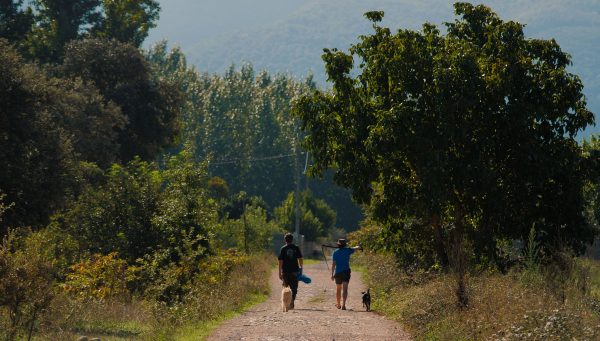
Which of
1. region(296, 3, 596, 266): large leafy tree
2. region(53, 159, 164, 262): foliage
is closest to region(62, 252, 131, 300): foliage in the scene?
region(53, 159, 164, 262): foliage

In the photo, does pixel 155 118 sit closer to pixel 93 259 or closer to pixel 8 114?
pixel 93 259

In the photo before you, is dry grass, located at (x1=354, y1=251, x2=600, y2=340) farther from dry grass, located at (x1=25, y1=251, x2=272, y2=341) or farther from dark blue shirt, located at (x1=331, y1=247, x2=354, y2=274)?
dry grass, located at (x1=25, y1=251, x2=272, y2=341)

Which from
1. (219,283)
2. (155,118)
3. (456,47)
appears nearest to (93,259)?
(219,283)

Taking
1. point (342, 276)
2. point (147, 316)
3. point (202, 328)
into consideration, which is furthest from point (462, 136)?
point (147, 316)

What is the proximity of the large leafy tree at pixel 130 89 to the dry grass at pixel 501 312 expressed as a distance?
32.8m

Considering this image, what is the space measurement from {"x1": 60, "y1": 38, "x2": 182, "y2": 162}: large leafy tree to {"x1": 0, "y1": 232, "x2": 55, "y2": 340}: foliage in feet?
121

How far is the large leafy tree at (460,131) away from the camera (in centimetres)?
1908

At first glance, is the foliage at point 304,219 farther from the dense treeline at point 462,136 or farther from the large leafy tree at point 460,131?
the large leafy tree at point 460,131

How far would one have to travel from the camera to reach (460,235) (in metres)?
19.9

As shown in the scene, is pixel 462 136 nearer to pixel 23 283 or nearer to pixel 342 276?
pixel 342 276

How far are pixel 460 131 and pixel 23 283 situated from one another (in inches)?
326

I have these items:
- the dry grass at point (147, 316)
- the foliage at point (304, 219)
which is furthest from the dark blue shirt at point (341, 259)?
the foliage at point (304, 219)

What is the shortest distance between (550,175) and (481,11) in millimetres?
4022

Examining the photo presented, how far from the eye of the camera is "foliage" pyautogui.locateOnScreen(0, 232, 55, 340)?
52.9 ft
